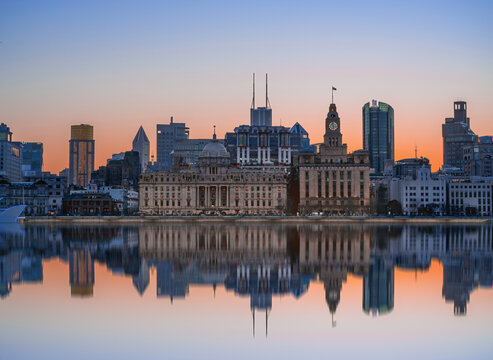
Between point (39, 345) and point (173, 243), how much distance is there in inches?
2165

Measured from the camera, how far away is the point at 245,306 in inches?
1513

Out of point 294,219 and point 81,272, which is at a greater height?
point 294,219

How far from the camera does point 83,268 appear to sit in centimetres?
5631

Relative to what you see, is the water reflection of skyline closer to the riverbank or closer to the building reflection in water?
the building reflection in water

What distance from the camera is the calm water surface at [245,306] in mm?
29625

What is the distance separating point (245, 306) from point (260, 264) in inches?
770

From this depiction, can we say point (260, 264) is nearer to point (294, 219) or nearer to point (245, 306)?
point (245, 306)

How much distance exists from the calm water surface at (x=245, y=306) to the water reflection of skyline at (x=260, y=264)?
136 millimetres

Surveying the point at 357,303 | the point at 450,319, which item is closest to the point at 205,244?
the point at 357,303

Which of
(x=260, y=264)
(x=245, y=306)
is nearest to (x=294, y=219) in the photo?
(x=260, y=264)

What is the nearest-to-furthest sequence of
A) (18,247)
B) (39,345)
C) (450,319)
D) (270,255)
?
(39,345), (450,319), (270,255), (18,247)

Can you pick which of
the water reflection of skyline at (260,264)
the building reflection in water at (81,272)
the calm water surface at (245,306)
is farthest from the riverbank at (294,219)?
the calm water surface at (245,306)

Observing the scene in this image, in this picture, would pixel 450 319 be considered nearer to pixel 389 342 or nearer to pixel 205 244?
pixel 389 342

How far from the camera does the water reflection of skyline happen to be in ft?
143
